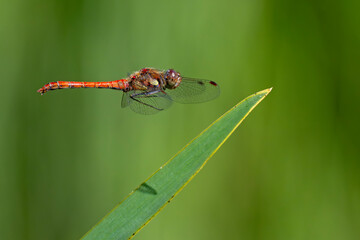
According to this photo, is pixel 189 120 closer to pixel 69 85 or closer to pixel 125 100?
pixel 125 100

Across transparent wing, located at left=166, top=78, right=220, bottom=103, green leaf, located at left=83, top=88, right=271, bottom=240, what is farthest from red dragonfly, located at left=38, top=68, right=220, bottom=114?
green leaf, located at left=83, top=88, right=271, bottom=240

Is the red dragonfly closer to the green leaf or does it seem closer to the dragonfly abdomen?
the dragonfly abdomen

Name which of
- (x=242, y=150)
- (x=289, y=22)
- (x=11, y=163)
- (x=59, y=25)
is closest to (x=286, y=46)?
(x=289, y=22)

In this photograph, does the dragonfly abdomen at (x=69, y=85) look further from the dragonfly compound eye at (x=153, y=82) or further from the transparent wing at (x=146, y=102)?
the dragonfly compound eye at (x=153, y=82)

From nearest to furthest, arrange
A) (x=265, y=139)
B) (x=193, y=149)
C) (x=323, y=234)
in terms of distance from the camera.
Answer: (x=193, y=149) < (x=323, y=234) < (x=265, y=139)

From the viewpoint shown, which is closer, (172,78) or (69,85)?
(69,85)

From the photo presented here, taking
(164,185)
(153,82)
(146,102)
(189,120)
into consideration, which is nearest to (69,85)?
(146,102)

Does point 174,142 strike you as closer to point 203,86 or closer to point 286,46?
point 203,86
